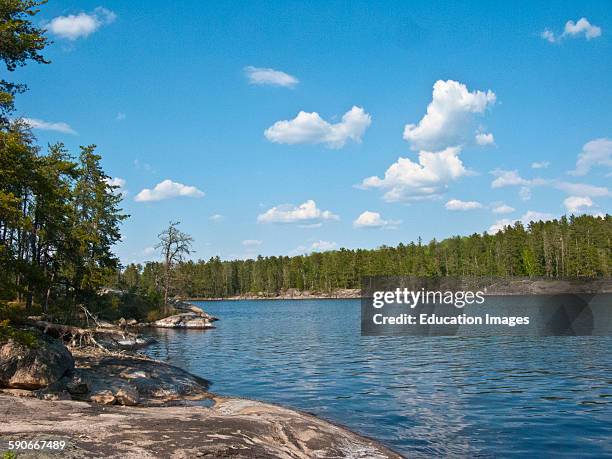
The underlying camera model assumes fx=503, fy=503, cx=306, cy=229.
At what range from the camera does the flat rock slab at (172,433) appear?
10.2m

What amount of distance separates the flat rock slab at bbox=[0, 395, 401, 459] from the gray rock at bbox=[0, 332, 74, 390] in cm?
464

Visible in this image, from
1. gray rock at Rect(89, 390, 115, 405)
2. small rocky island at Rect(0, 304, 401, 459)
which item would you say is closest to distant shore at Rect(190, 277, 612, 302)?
small rocky island at Rect(0, 304, 401, 459)

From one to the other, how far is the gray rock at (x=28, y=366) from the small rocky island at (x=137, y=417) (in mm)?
32

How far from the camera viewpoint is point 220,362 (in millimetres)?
34250

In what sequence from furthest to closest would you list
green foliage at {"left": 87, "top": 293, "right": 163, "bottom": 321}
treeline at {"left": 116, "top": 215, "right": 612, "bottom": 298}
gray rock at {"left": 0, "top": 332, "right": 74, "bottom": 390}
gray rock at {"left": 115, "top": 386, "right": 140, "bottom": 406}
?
treeline at {"left": 116, "top": 215, "right": 612, "bottom": 298}
green foliage at {"left": 87, "top": 293, "right": 163, "bottom": 321}
gray rock at {"left": 115, "top": 386, "right": 140, "bottom": 406}
gray rock at {"left": 0, "top": 332, "right": 74, "bottom": 390}

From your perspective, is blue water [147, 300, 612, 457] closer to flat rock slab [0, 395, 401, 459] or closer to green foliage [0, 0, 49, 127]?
flat rock slab [0, 395, 401, 459]

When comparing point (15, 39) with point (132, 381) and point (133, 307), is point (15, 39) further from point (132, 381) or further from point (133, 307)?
point (133, 307)

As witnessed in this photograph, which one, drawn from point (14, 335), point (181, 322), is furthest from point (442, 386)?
point (181, 322)

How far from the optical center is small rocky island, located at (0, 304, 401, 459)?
415 inches

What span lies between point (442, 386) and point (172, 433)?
15897 millimetres

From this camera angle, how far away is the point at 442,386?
24.0 m

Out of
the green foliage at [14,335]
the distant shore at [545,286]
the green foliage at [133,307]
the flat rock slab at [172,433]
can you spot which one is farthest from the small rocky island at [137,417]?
the distant shore at [545,286]

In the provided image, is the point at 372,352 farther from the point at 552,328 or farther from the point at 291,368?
the point at 552,328

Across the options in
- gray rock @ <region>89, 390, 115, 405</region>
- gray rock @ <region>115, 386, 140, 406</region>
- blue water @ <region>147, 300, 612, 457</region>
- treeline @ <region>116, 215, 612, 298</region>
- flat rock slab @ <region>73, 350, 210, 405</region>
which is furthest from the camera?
treeline @ <region>116, 215, 612, 298</region>
